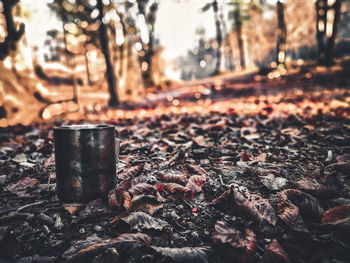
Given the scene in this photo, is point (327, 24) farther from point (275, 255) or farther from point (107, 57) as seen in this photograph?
point (275, 255)

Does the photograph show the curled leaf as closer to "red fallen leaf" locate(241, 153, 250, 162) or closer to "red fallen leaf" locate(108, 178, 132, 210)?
Result: "red fallen leaf" locate(108, 178, 132, 210)

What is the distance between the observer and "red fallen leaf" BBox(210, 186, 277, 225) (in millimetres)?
1160

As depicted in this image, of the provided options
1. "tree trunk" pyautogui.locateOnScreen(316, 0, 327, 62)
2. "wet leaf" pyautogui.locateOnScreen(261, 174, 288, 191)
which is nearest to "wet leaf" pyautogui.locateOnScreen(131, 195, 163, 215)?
"wet leaf" pyautogui.locateOnScreen(261, 174, 288, 191)

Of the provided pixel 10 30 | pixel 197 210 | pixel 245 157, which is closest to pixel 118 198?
pixel 197 210

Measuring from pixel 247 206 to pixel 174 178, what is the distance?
589 mm

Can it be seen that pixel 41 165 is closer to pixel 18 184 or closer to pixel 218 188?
pixel 18 184

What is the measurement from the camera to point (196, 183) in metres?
1.54

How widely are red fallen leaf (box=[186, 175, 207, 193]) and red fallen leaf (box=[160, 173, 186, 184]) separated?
0.20ft

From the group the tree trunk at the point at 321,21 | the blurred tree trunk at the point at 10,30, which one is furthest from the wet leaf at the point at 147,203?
the tree trunk at the point at 321,21

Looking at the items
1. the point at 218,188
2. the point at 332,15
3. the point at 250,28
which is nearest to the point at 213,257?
the point at 218,188

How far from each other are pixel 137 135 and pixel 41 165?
1.31 m

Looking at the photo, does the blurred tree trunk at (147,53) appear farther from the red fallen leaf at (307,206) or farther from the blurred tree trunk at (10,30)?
the red fallen leaf at (307,206)

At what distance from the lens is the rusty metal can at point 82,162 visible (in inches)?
51.6

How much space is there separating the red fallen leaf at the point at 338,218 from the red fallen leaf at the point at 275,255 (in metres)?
0.30
